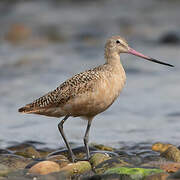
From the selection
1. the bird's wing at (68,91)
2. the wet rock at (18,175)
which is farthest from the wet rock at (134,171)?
the bird's wing at (68,91)

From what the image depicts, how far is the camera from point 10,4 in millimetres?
23438

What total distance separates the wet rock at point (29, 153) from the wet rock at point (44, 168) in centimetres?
140

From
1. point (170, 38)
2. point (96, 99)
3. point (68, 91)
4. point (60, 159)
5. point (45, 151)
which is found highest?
point (170, 38)

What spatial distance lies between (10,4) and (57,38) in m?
4.17

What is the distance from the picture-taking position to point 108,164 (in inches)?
292

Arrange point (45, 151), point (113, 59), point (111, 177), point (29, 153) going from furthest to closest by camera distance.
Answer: point (45, 151), point (29, 153), point (113, 59), point (111, 177)

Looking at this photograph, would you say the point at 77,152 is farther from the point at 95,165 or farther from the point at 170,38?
the point at 170,38

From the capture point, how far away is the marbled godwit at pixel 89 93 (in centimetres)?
799

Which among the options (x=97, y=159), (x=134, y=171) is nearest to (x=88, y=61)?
(x=97, y=159)

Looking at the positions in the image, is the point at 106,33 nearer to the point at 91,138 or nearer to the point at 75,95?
the point at 91,138

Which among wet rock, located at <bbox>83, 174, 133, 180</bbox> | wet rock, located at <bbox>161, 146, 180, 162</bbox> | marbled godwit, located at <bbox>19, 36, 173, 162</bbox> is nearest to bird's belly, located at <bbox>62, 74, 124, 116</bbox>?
marbled godwit, located at <bbox>19, 36, 173, 162</bbox>

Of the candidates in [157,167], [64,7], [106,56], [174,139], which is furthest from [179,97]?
[64,7]

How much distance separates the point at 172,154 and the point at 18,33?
547 inches

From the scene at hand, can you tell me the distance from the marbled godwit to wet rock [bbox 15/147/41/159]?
78 cm
